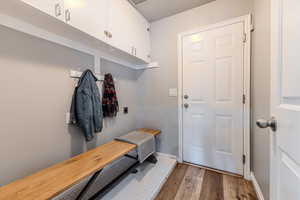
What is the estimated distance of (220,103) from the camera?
5.92ft

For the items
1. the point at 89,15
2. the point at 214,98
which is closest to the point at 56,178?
the point at 89,15

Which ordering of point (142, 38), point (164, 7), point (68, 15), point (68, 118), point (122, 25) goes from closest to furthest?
point (68, 15), point (68, 118), point (122, 25), point (164, 7), point (142, 38)

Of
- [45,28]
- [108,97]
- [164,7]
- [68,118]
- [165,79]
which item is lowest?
[68,118]

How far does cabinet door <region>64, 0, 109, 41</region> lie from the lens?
114 centimetres

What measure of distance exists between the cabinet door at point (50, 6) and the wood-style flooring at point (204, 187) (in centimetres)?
202

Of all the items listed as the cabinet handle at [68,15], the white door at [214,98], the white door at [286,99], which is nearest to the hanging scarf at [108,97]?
the cabinet handle at [68,15]

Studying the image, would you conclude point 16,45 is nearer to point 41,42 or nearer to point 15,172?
point 41,42

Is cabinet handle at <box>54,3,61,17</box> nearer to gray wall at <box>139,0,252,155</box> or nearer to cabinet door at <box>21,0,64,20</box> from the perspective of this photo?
cabinet door at <box>21,0,64,20</box>

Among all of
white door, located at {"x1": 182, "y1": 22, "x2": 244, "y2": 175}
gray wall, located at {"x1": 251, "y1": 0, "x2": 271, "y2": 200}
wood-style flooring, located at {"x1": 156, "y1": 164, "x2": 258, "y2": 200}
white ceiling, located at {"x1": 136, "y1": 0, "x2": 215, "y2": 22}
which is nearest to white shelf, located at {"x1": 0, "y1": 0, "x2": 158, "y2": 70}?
white ceiling, located at {"x1": 136, "y1": 0, "x2": 215, "y2": 22}

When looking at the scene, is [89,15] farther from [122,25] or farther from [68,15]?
[122,25]

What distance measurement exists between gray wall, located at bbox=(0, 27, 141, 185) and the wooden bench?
21 cm

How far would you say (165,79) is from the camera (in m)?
2.23

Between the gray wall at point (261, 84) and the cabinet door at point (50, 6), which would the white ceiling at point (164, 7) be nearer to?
the gray wall at point (261, 84)

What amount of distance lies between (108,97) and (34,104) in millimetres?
833
